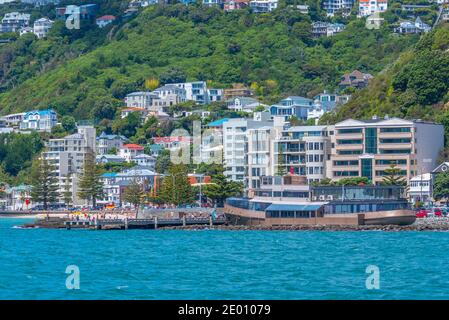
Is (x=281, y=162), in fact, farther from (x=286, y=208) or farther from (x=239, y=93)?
(x=239, y=93)

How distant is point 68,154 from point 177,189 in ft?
157

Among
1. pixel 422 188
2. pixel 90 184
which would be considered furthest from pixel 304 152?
pixel 90 184

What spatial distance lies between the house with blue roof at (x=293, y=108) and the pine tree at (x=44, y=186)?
3449cm

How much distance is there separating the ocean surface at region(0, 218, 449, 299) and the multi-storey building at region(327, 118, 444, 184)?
91.0 ft

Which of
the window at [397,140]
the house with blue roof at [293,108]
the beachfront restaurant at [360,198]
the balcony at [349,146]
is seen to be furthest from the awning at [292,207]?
the house with blue roof at [293,108]

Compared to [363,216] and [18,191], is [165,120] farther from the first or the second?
[363,216]

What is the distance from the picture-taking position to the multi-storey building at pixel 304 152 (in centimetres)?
13125

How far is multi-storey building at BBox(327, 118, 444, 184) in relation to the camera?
415 feet

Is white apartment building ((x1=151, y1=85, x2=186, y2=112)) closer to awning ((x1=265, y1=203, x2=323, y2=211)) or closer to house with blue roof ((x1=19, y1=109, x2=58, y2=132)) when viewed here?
house with blue roof ((x1=19, y1=109, x2=58, y2=132))

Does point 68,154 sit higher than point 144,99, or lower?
lower

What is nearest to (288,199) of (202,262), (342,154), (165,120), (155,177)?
(342,154)

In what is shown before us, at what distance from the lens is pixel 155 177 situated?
157 metres

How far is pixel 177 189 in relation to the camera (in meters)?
128

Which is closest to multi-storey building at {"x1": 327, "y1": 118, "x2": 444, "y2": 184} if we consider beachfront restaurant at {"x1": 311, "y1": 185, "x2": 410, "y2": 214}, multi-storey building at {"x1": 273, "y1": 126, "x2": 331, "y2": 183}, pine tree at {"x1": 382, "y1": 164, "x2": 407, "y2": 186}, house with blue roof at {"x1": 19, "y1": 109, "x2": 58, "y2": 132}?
pine tree at {"x1": 382, "y1": 164, "x2": 407, "y2": 186}
